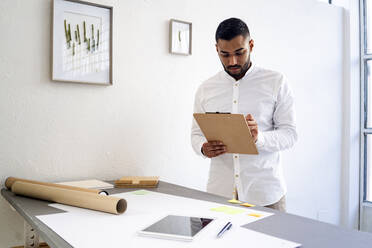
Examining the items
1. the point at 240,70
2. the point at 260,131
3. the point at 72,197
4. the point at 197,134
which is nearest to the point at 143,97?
the point at 197,134

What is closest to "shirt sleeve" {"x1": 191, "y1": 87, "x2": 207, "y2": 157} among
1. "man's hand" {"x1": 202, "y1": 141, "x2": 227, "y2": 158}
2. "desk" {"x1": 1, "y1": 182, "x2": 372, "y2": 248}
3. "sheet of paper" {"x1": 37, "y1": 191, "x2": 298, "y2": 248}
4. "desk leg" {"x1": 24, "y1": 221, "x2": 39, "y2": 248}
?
"man's hand" {"x1": 202, "y1": 141, "x2": 227, "y2": 158}

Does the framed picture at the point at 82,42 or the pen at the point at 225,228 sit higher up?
the framed picture at the point at 82,42

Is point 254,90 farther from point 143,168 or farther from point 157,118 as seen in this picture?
point 143,168

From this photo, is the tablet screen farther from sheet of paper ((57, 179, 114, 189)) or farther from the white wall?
the white wall

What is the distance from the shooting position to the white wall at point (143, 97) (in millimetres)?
1926

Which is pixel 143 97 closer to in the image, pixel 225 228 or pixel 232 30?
pixel 232 30

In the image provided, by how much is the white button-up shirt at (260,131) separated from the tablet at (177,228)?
0.79 meters

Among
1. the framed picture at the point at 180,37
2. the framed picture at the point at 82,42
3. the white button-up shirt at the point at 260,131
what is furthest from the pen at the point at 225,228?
the framed picture at the point at 180,37

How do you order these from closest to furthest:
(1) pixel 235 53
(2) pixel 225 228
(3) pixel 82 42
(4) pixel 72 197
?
(2) pixel 225 228, (4) pixel 72 197, (1) pixel 235 53, (3) pixel 82 42

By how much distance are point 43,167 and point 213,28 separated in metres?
1.51

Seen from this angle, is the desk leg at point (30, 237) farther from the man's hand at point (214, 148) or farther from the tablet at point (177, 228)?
the man's hand at point (214, 148)

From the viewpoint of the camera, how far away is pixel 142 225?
1.21m

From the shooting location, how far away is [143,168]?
234 centimetres

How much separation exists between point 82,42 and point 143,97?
50 cm
